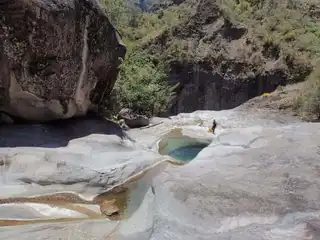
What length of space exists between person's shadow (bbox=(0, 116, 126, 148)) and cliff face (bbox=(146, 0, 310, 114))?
477 inches

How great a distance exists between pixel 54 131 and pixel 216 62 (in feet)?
52.2

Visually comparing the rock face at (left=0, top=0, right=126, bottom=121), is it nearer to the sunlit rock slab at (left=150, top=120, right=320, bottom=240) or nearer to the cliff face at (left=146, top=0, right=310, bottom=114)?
the sunlit rock slab at (left=150, top=120, right=320, bottom=240)

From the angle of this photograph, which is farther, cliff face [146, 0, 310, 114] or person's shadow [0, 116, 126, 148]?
cliff face [146, 0, 310, 114]

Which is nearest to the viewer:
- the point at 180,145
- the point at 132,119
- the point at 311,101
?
the point at 180,145

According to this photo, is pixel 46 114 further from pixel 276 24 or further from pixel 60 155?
pixel 276 24

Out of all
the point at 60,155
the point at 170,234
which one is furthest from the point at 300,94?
the point at 170,234

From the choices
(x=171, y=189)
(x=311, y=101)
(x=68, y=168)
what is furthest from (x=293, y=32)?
(x=171, y=189)

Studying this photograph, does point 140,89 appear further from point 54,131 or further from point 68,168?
point 68,168

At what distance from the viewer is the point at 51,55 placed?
422 inches

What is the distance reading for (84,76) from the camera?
11953mm

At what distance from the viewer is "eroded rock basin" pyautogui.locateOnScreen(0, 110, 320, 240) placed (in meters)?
5.58

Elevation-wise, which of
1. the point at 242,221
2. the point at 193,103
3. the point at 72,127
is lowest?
the point at 193,103

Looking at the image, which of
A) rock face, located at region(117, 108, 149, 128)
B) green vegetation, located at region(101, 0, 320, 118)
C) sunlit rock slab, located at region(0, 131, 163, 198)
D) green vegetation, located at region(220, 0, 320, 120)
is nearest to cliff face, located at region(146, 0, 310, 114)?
green vegetation, located at region(101, 0, 320, 118)

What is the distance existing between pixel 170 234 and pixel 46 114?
757cm
